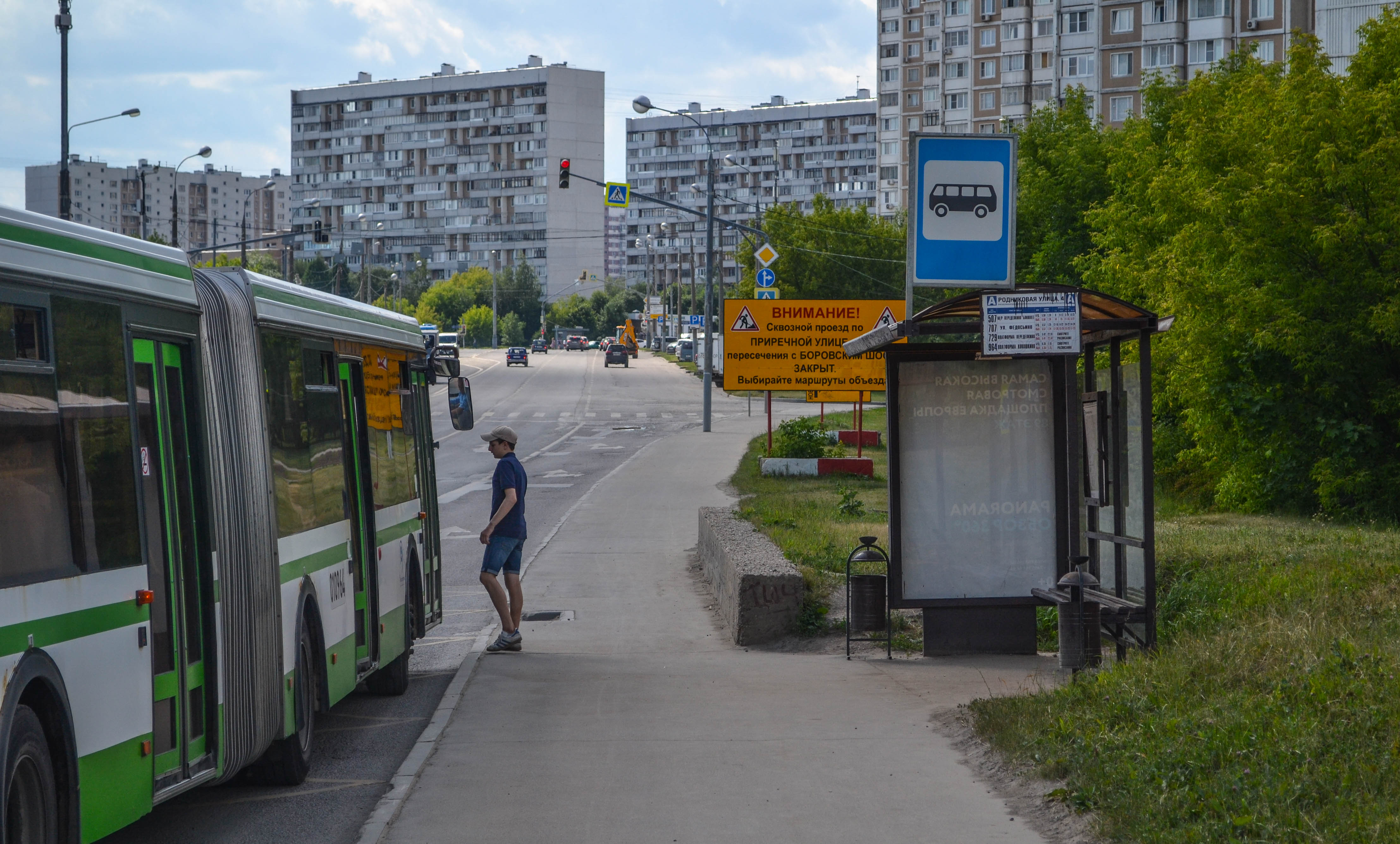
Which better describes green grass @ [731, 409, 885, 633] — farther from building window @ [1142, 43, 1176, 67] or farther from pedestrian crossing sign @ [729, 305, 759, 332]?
building window @ [1142, 43, 1176, 67]

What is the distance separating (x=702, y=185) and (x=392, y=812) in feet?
594

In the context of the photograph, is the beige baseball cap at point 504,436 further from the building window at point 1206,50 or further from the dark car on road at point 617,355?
the building window at point 1206,50

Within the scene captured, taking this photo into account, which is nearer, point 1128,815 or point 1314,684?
point 1128,815

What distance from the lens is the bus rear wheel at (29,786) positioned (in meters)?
4.35

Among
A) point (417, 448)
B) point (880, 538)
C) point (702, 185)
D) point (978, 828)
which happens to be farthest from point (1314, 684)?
point (702, 185)

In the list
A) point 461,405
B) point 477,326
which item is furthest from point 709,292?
point 477,326

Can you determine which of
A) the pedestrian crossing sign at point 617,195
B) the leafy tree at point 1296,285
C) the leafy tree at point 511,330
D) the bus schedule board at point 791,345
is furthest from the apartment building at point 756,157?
the leafy tree at point 1296,285

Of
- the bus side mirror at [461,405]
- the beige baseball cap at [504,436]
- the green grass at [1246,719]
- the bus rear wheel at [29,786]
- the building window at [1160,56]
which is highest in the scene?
the building window at [1160,56]

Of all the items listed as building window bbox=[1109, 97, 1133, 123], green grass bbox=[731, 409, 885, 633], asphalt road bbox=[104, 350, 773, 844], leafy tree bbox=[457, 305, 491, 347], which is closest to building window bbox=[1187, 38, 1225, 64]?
building window bbox=[1109, 97, 1133, 123]

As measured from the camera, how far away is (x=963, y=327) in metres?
10.1

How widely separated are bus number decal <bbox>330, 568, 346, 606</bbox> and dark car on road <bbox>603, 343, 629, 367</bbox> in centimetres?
8135

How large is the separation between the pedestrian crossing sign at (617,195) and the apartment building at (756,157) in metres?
127

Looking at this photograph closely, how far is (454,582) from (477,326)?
434 ft

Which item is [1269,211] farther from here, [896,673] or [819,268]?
[819,268]
